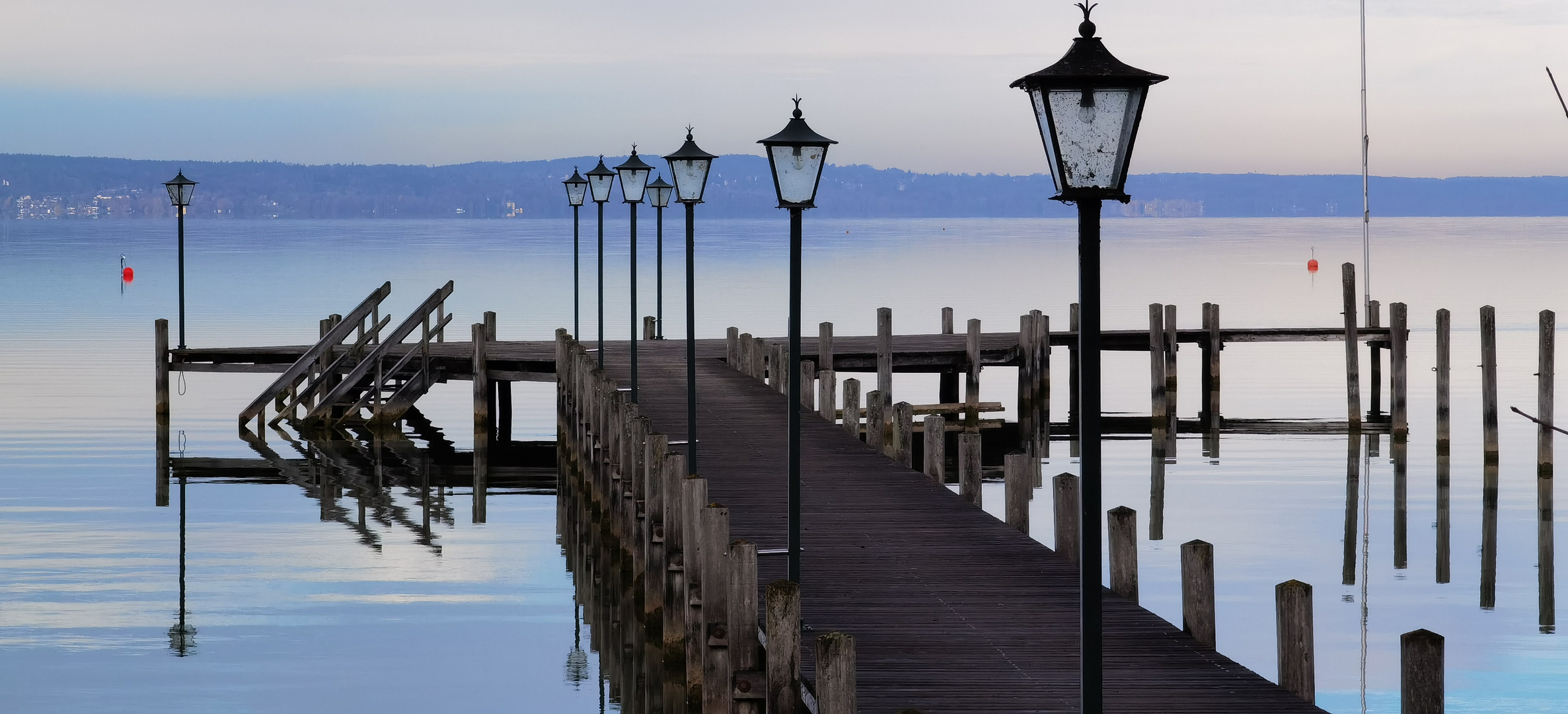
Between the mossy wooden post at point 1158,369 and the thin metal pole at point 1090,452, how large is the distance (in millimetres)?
22398

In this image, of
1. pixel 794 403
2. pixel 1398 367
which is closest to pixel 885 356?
pixel 1398 367

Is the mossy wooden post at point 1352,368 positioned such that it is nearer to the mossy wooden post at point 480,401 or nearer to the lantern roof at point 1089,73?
the mossy wooden post at point 480,401

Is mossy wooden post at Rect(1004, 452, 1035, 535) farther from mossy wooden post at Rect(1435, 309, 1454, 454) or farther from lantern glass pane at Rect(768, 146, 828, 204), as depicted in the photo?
mossy wooden post at Rect(1435, 309, 1454, 454)

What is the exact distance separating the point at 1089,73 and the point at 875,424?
12.7 metres

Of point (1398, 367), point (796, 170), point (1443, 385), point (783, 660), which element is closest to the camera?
point (783, 660)

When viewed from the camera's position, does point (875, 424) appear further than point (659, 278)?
No

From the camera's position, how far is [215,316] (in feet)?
194

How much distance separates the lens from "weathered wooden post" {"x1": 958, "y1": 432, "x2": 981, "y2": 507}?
14.6m

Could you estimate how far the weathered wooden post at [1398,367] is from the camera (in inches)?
1043

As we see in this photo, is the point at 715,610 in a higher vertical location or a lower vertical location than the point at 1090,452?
lower

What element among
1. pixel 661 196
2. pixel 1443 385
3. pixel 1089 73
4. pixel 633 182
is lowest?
pixel 1443 385

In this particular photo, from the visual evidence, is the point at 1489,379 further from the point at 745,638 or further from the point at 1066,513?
the point at 745,638

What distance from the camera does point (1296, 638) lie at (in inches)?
324

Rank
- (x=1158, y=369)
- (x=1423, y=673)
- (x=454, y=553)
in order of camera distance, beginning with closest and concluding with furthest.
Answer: (x=1423, y=673), (x=454, y=553), (x=1158, y=369)
